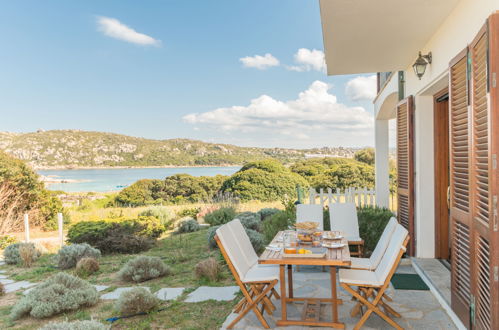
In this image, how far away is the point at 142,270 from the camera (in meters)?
5.19

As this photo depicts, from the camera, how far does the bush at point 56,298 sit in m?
3.79

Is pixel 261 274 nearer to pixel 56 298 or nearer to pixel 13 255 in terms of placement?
pixel 56 298

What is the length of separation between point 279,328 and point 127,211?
383 inches

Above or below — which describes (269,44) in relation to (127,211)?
above

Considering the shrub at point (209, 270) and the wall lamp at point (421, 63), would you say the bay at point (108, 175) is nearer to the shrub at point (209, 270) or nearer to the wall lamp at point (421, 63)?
the shrub at point (209, 270)

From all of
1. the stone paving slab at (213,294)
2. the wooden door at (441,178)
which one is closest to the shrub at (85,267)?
the stone paving slab at (213,294)

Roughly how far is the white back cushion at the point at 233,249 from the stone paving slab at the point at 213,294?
0.71 metres

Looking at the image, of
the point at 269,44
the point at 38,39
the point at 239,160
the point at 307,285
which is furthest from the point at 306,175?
the point at 38,39

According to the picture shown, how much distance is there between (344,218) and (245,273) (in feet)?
8.19

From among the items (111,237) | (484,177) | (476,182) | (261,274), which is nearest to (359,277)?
(261,274)

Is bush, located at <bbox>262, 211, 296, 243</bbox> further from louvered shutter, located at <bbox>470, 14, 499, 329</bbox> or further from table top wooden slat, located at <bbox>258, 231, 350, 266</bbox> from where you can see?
louvered shutter, located at <bbox>470, 14, 499, 329</bbox>

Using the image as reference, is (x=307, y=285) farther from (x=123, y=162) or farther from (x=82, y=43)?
(x=82, y=43)

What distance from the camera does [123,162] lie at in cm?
3045

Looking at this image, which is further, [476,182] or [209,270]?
[209,270]
